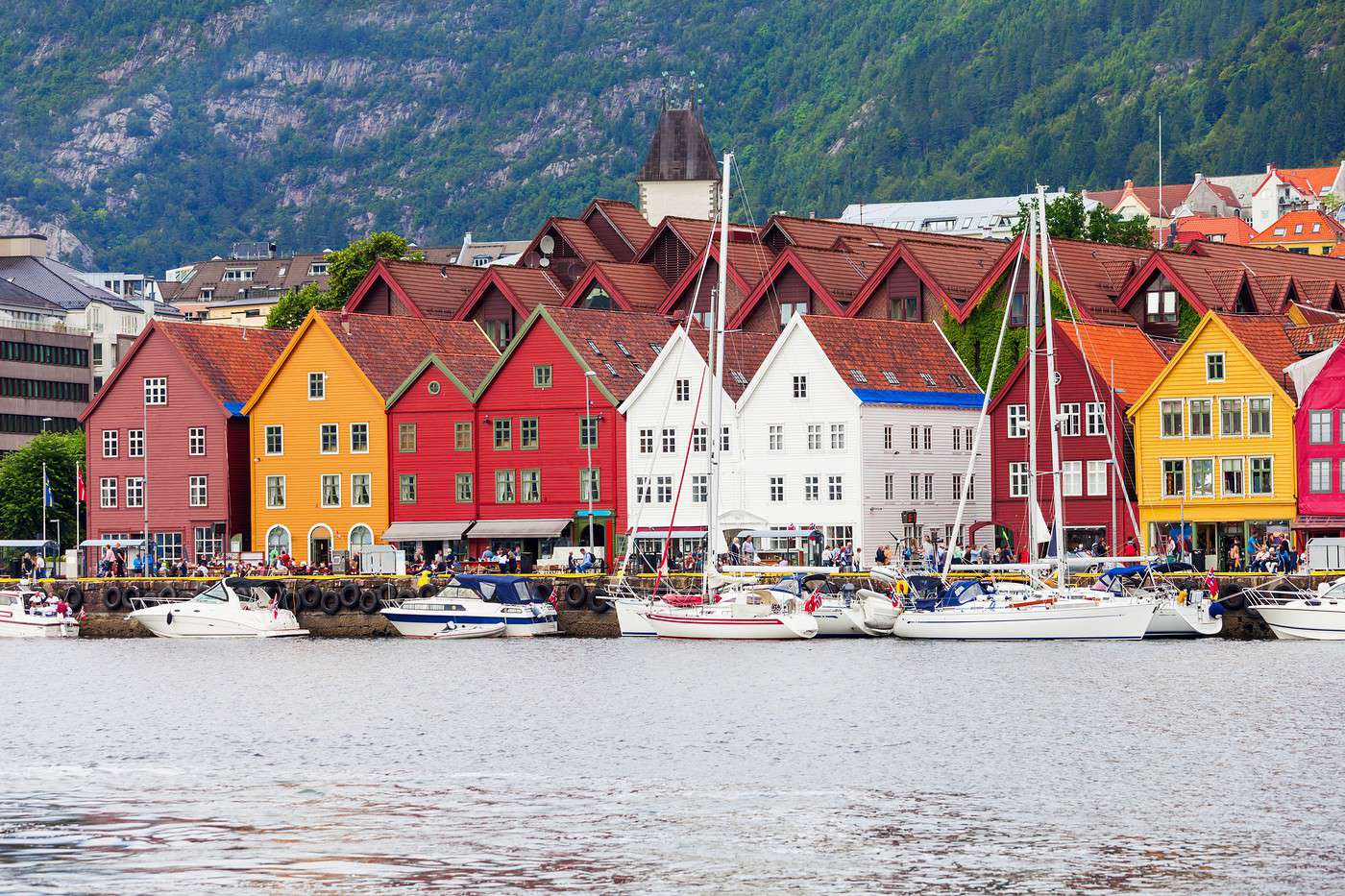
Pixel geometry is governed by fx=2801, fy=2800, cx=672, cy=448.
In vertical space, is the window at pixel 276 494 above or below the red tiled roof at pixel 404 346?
below

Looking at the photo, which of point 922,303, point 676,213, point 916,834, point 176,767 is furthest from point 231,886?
point 676,213

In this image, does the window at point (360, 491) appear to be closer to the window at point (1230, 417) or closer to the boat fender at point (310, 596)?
the boat fender at point (310, 596)

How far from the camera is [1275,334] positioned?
118m

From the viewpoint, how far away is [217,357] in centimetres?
13575

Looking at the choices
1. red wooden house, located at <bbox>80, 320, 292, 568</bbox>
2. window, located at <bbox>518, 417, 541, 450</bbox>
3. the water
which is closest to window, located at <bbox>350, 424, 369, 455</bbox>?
red wooden house, located at <bbox>80, 320, 292, 568</bbox>

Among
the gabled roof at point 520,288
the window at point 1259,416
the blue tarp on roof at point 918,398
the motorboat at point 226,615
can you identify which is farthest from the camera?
the gabled roof at point 520,288

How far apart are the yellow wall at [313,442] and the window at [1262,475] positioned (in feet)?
130

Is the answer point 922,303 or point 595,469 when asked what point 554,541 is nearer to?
point 595,469

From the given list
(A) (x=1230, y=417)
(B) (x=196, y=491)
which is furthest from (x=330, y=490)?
(A) (x=1230, y=417)

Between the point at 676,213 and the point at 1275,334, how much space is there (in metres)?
65.7

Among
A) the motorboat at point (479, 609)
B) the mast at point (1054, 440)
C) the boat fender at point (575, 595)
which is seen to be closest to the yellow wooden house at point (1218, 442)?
the mast at point (1054, 440)

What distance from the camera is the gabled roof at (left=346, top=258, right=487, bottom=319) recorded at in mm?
143375

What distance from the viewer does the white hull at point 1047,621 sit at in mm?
94938

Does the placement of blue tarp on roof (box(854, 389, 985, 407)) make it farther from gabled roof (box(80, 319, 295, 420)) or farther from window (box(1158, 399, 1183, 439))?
gabled roof (box(80, 319, 295, 420))
